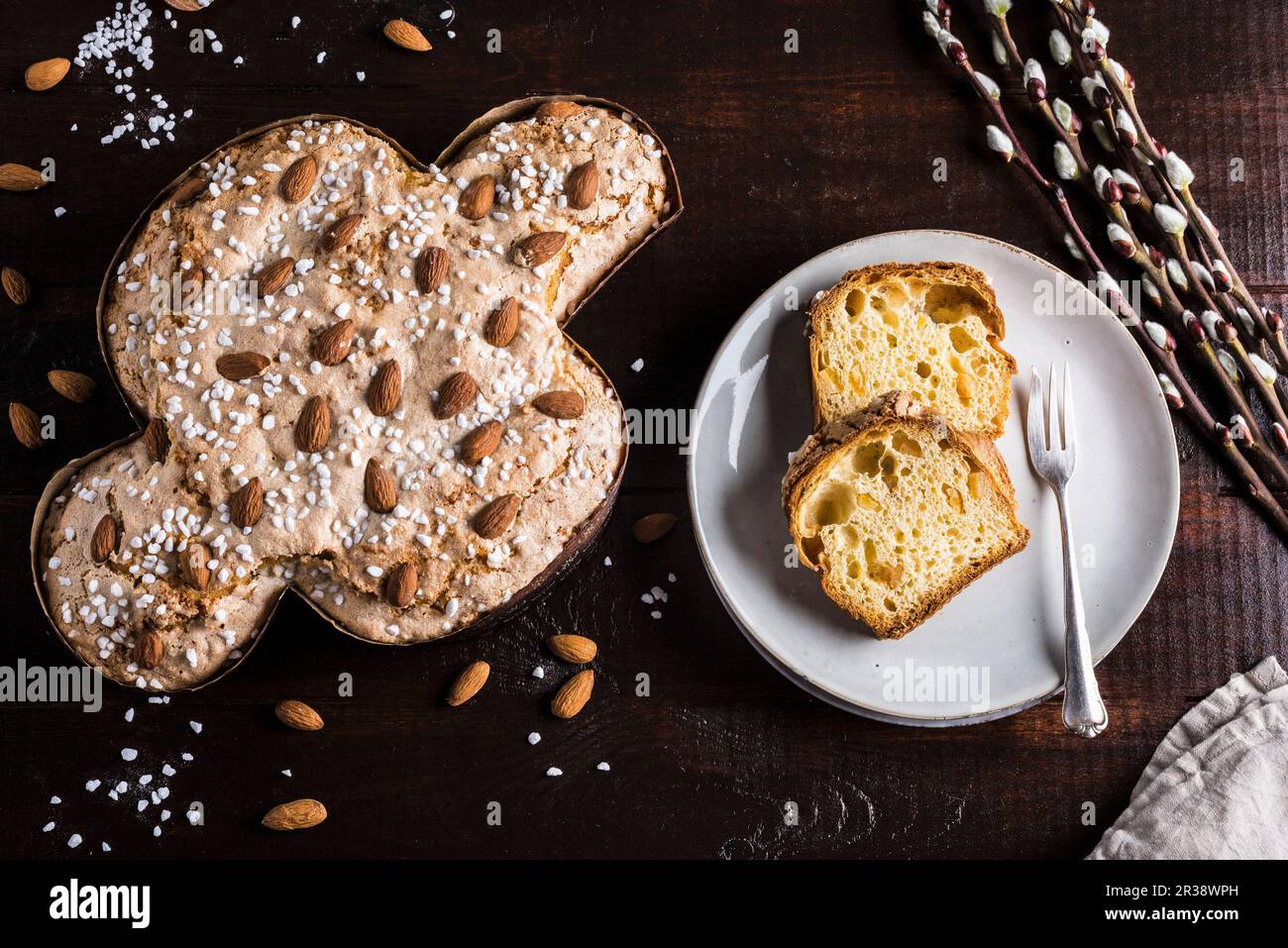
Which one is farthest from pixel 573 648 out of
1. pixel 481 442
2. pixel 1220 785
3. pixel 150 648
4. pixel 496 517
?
pixel 1220 785

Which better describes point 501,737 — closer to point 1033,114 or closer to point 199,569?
point 199,569

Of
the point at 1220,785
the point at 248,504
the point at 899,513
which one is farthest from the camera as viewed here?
the point at 1220,785

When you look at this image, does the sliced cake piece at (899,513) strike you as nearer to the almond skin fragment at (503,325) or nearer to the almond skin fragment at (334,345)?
the almond skin fragment at (503,325)

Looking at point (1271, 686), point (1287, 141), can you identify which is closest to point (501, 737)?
point (1271, 686)

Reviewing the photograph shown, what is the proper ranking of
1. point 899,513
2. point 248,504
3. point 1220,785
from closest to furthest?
point 248,504, point 899,513, point 1220,785

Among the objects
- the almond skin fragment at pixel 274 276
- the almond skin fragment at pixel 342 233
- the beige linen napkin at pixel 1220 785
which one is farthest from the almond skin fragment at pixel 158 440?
the beige linen napkin at pixel 1220 785

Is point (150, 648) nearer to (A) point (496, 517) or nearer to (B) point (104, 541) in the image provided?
(B) point (104, 541)
